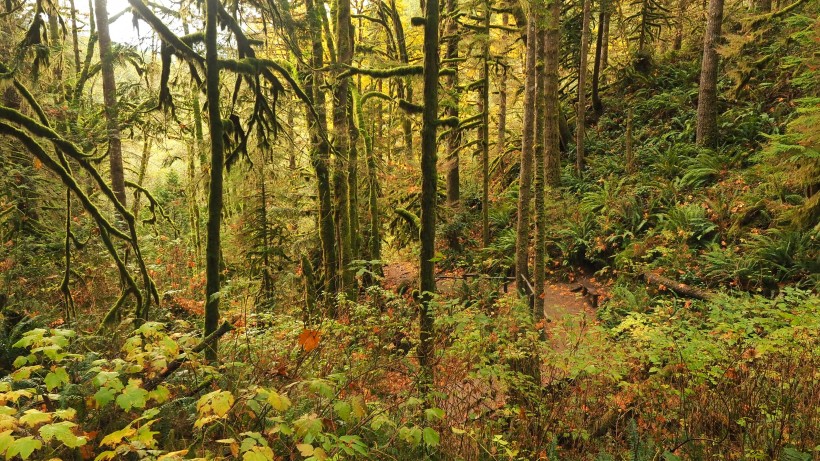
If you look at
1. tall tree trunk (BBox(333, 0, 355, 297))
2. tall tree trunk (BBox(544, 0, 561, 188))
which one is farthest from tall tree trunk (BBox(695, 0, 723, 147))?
tall tree trunk (BBox(333, 0, 355, 297))

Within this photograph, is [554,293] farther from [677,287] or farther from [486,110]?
[486,110]

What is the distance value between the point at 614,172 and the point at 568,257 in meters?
3.83

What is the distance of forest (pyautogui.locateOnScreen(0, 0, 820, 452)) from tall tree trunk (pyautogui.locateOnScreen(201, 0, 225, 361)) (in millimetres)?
28

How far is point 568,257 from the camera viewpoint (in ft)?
42.8

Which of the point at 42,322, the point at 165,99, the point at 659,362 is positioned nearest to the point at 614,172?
the point at 659,362

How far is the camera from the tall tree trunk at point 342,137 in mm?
8852

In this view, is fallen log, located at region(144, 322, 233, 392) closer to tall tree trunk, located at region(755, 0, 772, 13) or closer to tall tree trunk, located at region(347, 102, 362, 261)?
tall tree trunk, located at region(347, 102, 362, 261)

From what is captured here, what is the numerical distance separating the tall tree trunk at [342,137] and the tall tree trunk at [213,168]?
3.47 metres

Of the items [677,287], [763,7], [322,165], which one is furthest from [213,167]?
[763,7]

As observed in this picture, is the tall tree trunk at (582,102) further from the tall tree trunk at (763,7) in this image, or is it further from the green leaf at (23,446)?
the green leaf at (23,446)

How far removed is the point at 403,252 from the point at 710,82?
38.1 ft

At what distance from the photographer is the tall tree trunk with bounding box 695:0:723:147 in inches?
487

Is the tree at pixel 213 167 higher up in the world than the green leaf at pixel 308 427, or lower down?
higher up

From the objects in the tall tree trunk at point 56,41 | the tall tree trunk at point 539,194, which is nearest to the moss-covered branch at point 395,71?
the tall tree trunk at point 539,194
